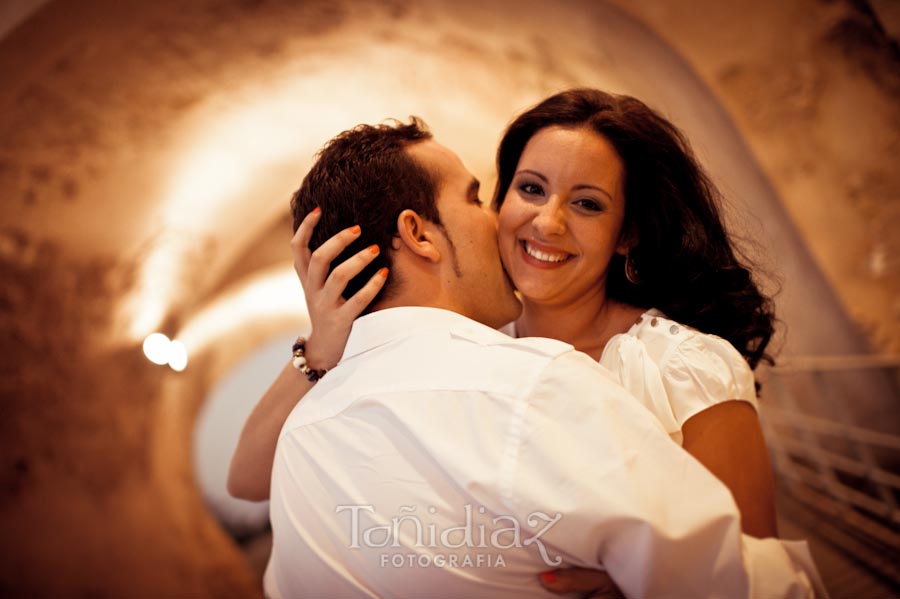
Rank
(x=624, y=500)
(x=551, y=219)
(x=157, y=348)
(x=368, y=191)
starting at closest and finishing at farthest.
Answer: (x=624, y=500) → (x=368, y=191) → (x=551, y=219) → (x=157, y=348)

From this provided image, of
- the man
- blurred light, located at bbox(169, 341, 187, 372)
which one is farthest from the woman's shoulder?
blurred light, located at bbox(169, 341, 187, 372)

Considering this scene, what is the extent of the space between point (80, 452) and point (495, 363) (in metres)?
5.28

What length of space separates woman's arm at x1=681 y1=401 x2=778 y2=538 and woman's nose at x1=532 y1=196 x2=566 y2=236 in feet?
2.56

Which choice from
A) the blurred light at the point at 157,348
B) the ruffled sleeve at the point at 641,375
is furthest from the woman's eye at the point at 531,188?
the blurred light at the point at 157,348

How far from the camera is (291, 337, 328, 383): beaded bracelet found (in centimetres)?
213

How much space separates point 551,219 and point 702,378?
738 mm

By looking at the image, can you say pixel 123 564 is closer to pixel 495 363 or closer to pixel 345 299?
pixel 345 299

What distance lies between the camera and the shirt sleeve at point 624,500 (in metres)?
1.21

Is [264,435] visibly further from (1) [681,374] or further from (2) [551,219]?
(1) [681,374]

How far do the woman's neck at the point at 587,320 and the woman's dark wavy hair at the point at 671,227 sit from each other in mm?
115

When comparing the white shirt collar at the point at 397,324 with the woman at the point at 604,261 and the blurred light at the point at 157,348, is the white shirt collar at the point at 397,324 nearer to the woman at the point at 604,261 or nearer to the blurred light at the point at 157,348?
the woman at the point at 604,261

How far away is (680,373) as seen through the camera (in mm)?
1780

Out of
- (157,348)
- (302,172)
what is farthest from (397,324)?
(157,348)

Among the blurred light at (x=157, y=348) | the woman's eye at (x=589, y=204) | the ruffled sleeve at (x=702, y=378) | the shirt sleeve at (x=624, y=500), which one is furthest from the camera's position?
the blurred light at (x=157, y=348)
